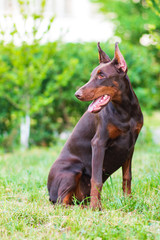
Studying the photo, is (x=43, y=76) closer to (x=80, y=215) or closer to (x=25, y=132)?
(x=25, y=132)

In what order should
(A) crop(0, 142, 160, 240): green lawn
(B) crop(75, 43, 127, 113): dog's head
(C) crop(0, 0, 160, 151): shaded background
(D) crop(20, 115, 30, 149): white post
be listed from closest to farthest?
(A) crop(0, 142, 160, 240): green lawn → (B) crop(75, 43, 127, 113): dog's head → (C) crop(0, 0, 160, 151): shaded background → (D) crop(20, 115, 30, 149): white post

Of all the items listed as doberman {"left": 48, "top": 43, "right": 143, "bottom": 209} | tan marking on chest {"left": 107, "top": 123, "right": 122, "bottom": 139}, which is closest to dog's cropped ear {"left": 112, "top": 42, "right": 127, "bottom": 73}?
doberman {"left": 48, "top": 43, "right": 143, "bottom": 209}

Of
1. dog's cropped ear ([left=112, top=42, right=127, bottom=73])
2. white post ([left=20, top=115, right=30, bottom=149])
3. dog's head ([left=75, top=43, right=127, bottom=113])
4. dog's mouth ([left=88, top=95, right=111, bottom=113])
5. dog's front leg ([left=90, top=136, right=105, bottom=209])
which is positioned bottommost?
white post ([left=20, top=115, right=30, bottom=149])

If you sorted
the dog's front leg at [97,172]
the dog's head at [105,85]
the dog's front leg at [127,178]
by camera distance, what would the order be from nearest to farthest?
the dog's head at [105,85] → the dog's front leg at [97,172] → the dog's front leg at [127,178]

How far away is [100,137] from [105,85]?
1.59ft

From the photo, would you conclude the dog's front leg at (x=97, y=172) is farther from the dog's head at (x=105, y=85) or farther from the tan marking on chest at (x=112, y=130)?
the dog's head at (x=105, y=85)

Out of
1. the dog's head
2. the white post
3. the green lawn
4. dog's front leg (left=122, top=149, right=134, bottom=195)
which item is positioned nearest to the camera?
the green lawn

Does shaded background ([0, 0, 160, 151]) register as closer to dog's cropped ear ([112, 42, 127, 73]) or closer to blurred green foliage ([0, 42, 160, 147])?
blurred green foliage ([0, 42, 160, 147])

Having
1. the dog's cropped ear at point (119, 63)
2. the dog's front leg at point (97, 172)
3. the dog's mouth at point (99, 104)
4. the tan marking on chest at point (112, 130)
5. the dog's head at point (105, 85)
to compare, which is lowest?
the dog's front leg at point (97, 172)

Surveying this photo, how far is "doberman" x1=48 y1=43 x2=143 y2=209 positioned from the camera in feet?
10.8

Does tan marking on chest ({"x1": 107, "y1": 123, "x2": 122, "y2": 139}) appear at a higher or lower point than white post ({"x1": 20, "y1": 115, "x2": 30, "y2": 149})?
higher

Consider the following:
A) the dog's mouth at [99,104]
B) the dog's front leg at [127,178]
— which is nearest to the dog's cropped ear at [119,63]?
the dog's mouth at [99,104]

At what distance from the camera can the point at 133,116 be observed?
137 inches

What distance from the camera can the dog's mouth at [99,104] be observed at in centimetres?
323
